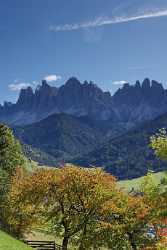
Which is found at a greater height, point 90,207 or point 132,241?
point 90,207

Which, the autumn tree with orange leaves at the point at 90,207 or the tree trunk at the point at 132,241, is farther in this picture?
the autumn tree with orange leaves at the point at 90,207

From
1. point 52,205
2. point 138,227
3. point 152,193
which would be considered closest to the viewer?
point 152,193

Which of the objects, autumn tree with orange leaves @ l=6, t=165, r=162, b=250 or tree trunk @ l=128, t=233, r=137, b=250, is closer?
tree trunk @ l=128, t=233, r=137, b=250

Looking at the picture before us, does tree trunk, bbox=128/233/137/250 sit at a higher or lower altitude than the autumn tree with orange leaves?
lower

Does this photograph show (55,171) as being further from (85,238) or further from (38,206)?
(85,238)

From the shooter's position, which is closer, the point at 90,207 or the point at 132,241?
the point at 132,241

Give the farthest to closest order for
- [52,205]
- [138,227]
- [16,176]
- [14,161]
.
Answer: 1. [14,161]
2. [16,176]
3. [52,205]
4. [138,227]

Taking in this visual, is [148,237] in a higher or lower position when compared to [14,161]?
lower

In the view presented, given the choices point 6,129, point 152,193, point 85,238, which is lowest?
point 85,238

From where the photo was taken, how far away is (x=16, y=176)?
84.9 meters

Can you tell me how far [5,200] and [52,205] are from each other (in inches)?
900

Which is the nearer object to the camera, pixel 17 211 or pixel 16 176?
pixel 17 211

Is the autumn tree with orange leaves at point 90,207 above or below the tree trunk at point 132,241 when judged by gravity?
above

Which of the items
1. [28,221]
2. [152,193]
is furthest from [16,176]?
[152,193]
